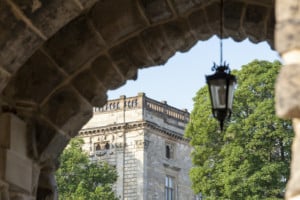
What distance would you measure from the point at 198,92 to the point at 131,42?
32.4 m

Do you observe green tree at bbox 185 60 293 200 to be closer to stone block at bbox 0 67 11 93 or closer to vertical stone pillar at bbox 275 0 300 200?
stone block at bbox 0 67 11 93

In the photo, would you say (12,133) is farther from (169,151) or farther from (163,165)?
(169,151)

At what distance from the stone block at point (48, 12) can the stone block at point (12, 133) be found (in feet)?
3.58

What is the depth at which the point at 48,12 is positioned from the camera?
5582 mm

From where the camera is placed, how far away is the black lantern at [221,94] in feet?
24.8

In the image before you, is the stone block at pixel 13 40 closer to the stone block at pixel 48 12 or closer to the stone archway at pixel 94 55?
the stone block at pixel 48 12

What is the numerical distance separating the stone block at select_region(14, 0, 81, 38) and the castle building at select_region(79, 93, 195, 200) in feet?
148

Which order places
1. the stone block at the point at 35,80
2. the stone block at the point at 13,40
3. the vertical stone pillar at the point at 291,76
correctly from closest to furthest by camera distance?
1. the vertical stone pillar at the point at 291,76
2. the stone block at the point at 13,40
3. the stone block at the point at 35,80

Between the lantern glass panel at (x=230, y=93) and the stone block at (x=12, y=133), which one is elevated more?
the lantern glass panel at (x=230, y=93)

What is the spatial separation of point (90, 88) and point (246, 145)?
96.0ft

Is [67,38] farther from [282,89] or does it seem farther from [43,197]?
[282,89]

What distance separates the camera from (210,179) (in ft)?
119

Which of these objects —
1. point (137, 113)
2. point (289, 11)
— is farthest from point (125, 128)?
point (289, 11)

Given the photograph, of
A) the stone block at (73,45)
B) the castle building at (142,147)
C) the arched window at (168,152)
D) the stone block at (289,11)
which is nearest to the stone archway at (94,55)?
the stone block at (73,45)
